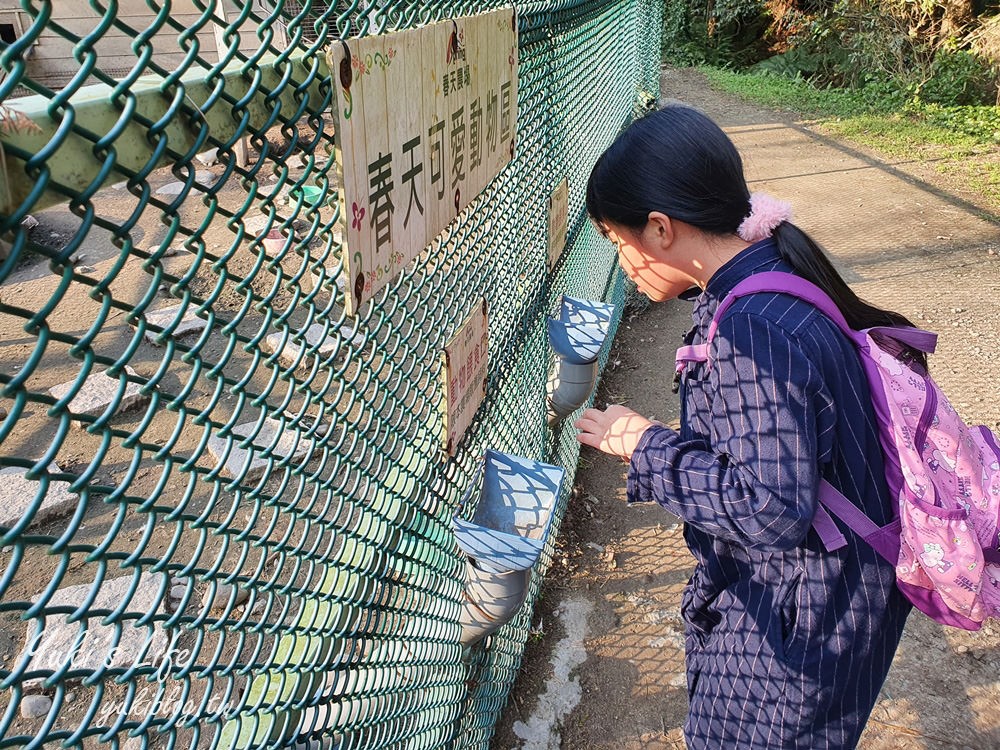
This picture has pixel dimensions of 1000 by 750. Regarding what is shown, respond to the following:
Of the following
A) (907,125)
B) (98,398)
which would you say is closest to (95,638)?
(98,398)

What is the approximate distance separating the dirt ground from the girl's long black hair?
1.66 m

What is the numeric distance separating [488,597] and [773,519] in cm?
82

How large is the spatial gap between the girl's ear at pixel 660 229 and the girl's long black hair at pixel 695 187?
1cm

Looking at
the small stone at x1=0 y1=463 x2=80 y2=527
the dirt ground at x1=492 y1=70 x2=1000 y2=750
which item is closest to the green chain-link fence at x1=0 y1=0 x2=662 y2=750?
the small stone at x1=0 y1=463 x2=80 y2=527

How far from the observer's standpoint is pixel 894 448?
144cm

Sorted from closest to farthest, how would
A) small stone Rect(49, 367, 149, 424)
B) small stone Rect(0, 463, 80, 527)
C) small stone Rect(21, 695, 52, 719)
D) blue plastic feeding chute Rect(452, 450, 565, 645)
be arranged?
blue plastic feeding chute Rect(452, 450, 565, 645)
small stone Rect(21, 695, 52, 719)
small stone Rect(0, 463, 80, 527)
small stone Rect(49, 367, 149, 424)

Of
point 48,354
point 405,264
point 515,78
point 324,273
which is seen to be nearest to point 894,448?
point 405,264

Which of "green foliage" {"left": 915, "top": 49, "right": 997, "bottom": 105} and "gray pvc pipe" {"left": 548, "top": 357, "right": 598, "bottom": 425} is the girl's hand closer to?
"gray pvc pipe" {"left": 548, "top": 357, "right": 598, "bottom": 425}

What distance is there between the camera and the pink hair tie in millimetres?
1547

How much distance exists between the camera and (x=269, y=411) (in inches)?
45.2

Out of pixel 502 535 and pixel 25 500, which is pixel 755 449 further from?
pixel 25 500

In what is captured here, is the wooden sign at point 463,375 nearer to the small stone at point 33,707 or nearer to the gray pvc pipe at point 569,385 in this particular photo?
the gray pvc pipe at point 569,385

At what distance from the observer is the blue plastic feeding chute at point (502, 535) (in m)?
1.83

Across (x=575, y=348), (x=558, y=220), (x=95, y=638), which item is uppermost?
(x=558, y=220)
